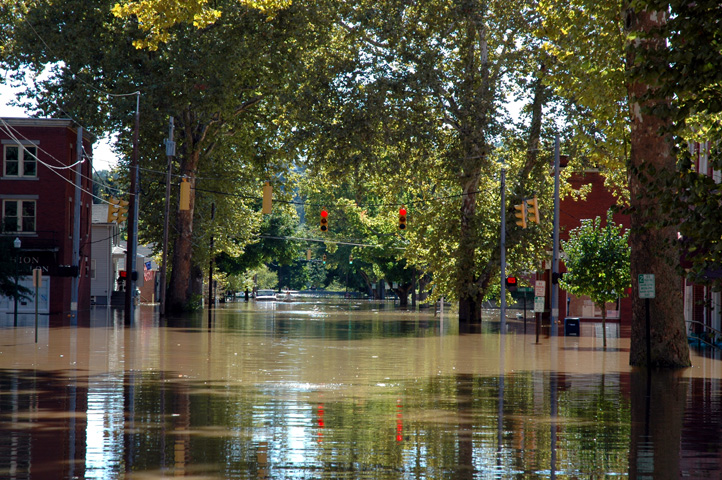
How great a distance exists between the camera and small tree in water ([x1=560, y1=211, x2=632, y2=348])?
3422cm

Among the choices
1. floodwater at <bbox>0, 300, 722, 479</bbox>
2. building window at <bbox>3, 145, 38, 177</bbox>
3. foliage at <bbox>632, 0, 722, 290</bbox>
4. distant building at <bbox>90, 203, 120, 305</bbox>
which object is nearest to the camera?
floodwater at <bbox>0, 300, 722, 479</bbox>

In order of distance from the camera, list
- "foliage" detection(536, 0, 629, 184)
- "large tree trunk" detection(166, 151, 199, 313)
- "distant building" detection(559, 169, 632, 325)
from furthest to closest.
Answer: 1. "distant building" detection(559, 169, 632, 325)
2. "large tree trunk" detection(166, 151, 199, 313)
3. "foliage" detection(536, 0, 629, 184)

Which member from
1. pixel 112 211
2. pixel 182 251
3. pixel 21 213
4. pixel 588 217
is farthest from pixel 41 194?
pixel 588 217

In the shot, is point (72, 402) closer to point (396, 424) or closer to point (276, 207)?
point (396, 424)

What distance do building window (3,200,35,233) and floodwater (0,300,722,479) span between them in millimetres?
28072

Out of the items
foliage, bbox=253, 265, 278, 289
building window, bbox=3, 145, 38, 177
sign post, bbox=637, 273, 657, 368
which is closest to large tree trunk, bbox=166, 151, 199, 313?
building window, bbox=3, 145, 38, 177

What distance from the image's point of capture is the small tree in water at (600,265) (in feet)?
112

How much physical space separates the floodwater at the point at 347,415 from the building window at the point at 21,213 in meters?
28.1

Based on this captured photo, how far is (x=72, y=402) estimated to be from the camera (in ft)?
44.1

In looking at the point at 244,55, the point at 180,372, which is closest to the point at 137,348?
the point at 180,372

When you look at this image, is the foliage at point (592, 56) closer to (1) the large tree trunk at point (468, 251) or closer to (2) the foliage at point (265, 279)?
(1) the large tree trunk at point (468, 251)

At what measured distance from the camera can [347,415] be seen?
12.5 m

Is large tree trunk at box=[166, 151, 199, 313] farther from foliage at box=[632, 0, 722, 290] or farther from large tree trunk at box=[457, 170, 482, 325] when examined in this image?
foliage at box=[632, 0, 722, 290]

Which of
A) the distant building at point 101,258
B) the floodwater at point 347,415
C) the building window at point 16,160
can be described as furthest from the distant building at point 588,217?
the distant building at point 101,258
